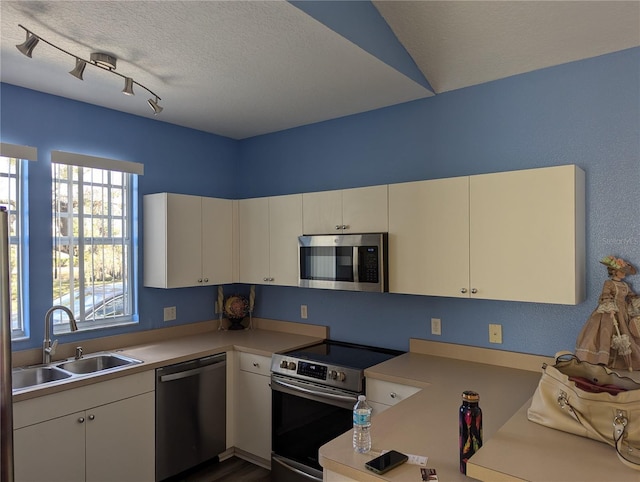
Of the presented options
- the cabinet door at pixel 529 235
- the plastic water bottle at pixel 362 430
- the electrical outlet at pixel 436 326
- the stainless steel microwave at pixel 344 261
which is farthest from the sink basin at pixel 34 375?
the cabinet door at pixel 529 235

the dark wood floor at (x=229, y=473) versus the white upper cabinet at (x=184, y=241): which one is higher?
the white upper cabinet at (x=184, y=241)

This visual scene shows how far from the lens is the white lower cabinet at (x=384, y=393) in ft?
7.81

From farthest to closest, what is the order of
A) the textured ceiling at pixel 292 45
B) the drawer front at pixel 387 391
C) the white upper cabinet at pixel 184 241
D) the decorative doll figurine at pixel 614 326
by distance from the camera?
the white upper cabinet at pixel 184 241, the drawer front at pixel 387 391, the decorative doll figurine at pixel 614 326, the textured ceiling at pixel 292 45

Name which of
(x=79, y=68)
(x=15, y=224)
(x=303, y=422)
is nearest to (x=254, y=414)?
(x=303, y=422)

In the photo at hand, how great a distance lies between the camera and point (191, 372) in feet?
9.55

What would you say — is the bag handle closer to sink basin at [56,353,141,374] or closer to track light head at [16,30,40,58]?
sink basin at [56,353,141,374]

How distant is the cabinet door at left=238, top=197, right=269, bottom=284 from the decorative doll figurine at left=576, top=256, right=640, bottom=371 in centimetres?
215

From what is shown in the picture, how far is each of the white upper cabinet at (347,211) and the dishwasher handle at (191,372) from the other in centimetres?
111

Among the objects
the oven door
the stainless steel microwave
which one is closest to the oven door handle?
the oven door

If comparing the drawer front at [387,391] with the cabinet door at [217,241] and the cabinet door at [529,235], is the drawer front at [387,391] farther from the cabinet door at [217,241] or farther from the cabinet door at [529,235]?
the cabinet door at [217,241]

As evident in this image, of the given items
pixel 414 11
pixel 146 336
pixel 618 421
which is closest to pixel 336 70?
pixel 414 11

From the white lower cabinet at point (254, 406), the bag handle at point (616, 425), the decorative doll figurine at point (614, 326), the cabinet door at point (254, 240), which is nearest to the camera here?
the bag handle at point (616, 425)

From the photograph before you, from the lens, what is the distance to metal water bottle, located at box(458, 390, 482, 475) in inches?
55.0

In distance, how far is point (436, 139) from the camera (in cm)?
288
